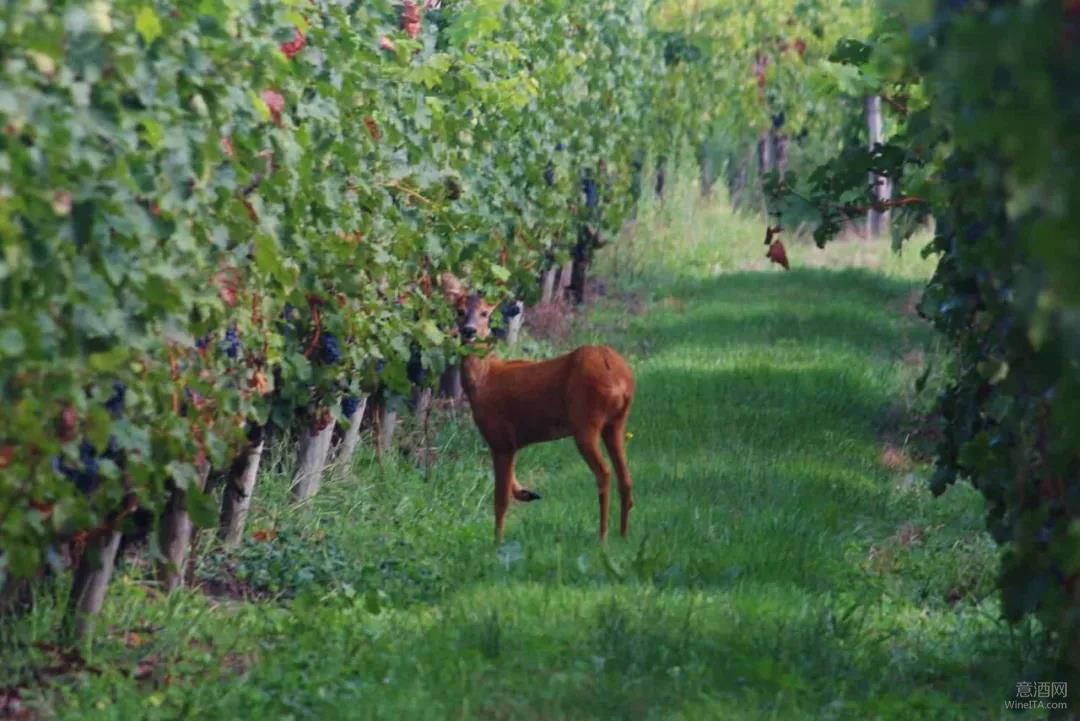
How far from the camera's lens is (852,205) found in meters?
9.66

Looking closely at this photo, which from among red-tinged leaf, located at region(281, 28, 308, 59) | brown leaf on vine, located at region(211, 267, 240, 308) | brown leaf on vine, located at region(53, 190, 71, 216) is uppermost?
red-tinged leaf, located at region(281, 28, 308, 59)

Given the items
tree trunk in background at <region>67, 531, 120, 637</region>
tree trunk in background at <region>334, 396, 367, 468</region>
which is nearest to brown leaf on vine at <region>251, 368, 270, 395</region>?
tree trunk in background at <region>67, 531, 120, 637</region>

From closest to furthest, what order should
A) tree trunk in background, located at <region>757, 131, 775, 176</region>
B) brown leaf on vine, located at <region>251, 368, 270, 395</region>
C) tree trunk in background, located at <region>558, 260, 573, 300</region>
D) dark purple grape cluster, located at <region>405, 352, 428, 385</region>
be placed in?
brown leaf on vine, located at <region>251, 368, 270, 395</region>, dark purple grape cluster, located at <region>405, 352, 428, 385</region>, tree trunk in background, located at <region>558, 260, 573, 300</region>, tree trunk in background, located at <region>757, 131, 775, 176</region>

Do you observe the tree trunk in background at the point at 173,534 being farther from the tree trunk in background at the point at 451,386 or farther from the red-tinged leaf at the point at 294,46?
the tree trunk in background at the point at 451,386

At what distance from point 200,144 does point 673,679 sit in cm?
217

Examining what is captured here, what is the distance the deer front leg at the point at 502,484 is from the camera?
9.21 m

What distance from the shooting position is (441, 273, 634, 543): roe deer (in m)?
9.10

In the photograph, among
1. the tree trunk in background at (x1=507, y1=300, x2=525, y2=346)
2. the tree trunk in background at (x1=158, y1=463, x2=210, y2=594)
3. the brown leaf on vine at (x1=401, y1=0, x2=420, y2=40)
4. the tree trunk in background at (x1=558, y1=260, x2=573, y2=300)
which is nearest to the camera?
the tree trunk in background at (x1=158, y1=463, x2=210, y2=594)

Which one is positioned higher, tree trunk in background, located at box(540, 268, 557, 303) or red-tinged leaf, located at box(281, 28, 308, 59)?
red-tinged leaf, located at box(281, 28, 308, 59)

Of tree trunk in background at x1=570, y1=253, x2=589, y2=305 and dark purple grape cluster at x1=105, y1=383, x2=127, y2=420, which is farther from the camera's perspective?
tree trunk in background at x1=570, y1=253, x2=589, y2=305

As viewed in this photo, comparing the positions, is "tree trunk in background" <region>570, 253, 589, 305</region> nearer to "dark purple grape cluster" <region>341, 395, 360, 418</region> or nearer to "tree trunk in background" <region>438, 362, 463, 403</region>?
"tree trunk in background" <region>438, 362, 463, 403</region>

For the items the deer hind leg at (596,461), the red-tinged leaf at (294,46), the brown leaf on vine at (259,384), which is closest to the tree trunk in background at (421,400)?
the deer hind leg at (596,461)

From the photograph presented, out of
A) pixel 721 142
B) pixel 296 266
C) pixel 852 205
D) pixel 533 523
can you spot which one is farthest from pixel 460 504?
pixel 721 142

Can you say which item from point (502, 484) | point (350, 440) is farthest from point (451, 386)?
point (502, 484)
